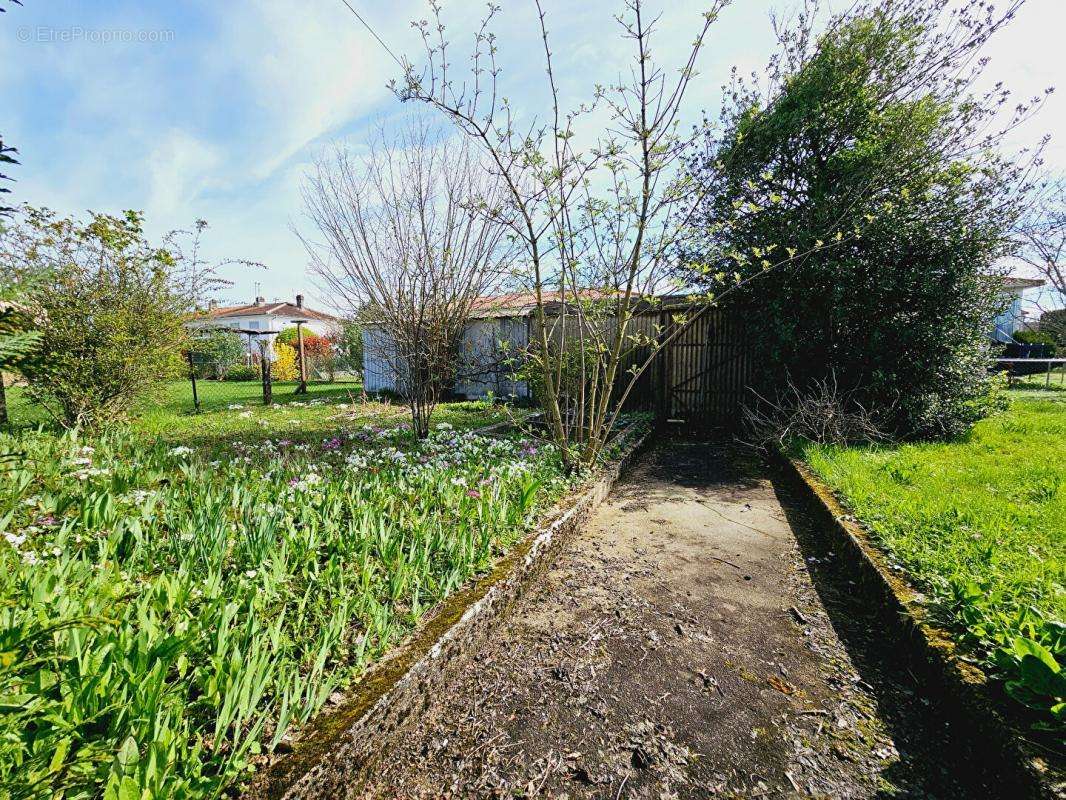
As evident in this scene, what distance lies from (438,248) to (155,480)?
364 centimetres

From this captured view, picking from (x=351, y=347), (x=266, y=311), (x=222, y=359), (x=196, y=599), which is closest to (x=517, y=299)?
(x=351, y=347)

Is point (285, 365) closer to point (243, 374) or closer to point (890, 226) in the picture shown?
point (243, 374)

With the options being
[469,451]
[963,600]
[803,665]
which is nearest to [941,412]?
[963,600]

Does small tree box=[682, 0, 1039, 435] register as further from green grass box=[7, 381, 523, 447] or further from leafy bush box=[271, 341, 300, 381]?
leafy bush box=[271, 341, 300, 381]

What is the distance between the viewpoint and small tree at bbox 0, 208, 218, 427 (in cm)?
571

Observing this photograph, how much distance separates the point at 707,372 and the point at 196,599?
318 inches

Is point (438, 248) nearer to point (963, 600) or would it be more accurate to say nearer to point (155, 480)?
point (155, 480)

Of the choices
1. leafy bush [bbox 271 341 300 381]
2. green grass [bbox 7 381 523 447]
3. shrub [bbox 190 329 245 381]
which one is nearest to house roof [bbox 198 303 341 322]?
leafy bush [bbox 271 341 300 381]

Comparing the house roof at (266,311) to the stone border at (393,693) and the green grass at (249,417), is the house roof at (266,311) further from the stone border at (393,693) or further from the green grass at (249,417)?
the stone border at (393,693)

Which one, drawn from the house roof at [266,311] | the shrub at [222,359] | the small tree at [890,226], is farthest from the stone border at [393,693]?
the house roof at [266,311]

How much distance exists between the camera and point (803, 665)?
2.22 m

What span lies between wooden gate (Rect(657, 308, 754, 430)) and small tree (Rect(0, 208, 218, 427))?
7673 millimetres

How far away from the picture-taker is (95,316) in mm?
5848

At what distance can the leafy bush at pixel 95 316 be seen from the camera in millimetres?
5707
